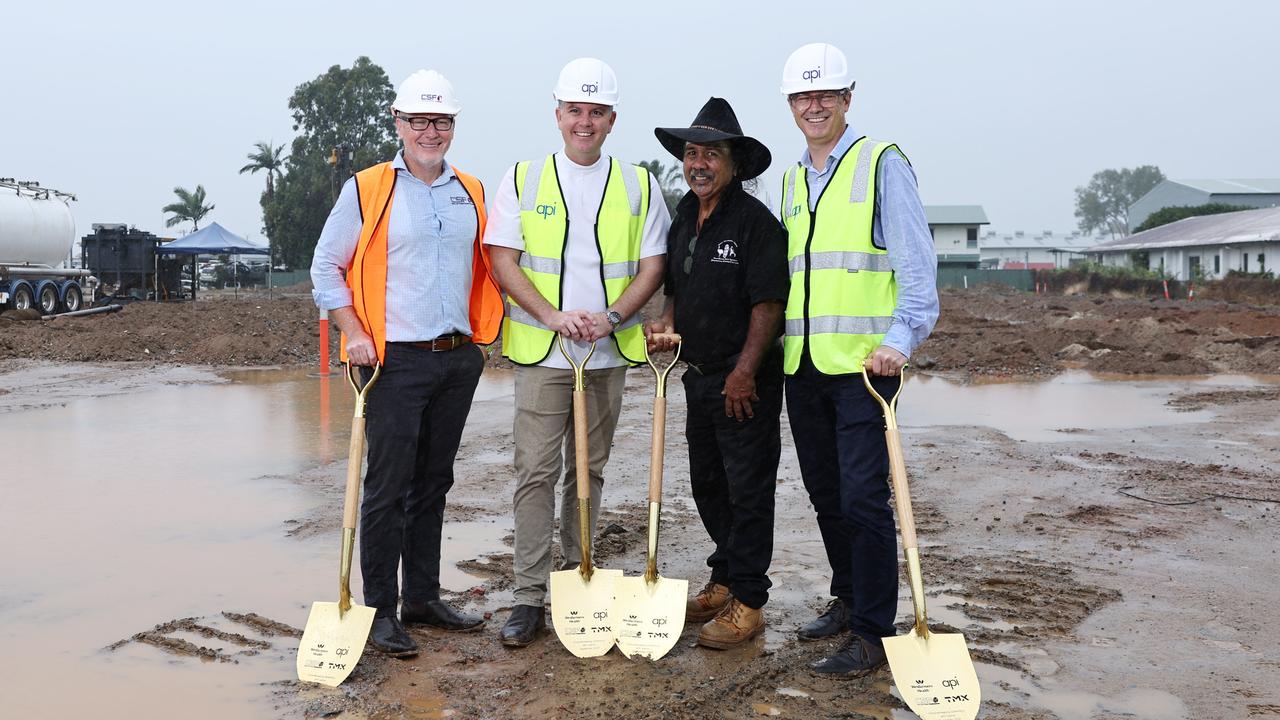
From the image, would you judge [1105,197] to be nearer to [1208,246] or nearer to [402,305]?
[1208,246]

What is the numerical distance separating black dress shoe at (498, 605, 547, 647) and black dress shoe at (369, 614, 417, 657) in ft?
1.22

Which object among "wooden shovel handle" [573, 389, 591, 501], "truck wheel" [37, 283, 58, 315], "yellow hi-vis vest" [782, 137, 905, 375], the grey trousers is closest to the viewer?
"yellow hi-vis vest" [782, 137, 905, 375]

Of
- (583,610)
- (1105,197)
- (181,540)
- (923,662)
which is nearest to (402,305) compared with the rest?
(583,610)

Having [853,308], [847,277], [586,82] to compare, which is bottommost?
[853,308]

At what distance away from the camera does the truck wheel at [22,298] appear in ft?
85.5

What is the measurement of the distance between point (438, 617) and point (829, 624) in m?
1.66

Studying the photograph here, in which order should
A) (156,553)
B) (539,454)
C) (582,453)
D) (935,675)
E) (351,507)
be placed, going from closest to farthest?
(935,675) < (351,507) < (582,453) < (539,454) < (156,553)

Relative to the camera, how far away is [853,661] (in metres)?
4.26

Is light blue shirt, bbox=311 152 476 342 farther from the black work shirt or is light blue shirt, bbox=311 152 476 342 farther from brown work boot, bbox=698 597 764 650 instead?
brown work boot, bbox=698 597 764 650

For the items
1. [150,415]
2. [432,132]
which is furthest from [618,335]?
[150,415]

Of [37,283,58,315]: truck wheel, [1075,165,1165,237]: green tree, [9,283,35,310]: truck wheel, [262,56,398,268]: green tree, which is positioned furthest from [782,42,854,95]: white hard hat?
[1075,165,1165,237]: green tree

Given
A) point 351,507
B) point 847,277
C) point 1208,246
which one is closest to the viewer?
point 847,277

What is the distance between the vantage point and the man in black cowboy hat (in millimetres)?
4496

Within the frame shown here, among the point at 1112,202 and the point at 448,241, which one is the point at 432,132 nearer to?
the point at 448,241
